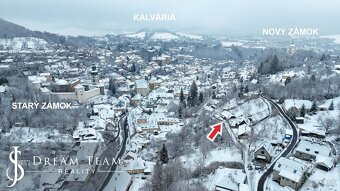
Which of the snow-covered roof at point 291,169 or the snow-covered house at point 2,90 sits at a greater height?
the snow-covered house at point 2,90

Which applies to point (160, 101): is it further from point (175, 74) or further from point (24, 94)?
point (175, 74)

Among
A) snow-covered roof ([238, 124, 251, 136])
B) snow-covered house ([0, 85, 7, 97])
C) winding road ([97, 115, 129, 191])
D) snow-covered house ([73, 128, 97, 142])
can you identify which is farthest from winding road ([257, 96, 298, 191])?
snow-covered house ([0, 85, 7, 97])

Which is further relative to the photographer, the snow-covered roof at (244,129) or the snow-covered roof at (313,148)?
the snow-covered roof at (244,129)

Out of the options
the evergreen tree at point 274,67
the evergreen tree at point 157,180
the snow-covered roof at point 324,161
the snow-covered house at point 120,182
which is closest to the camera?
the snow-covered roof at point 324,161

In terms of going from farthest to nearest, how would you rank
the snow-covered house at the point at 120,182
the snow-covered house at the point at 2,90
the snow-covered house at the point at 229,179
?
the snow-covered house at the point at 2,90 < the snow-covered house at the point at 120,182 < the snow-covered house at the point at 229,179

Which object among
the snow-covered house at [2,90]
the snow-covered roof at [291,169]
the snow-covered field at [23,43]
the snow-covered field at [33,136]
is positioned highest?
the snow-covered field at [23,43]

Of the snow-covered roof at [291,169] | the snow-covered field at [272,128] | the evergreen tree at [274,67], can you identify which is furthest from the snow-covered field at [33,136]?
the evergreen tree at [274,67]

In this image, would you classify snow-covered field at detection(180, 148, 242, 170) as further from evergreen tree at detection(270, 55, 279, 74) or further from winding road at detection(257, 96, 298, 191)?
evergreen tree at detection(270, 55, 279, 74)

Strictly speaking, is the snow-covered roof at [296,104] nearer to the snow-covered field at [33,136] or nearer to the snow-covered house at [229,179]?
the snow-covered house at [229,179]

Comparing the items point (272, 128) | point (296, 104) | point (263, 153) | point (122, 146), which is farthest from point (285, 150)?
point (122, 146)
